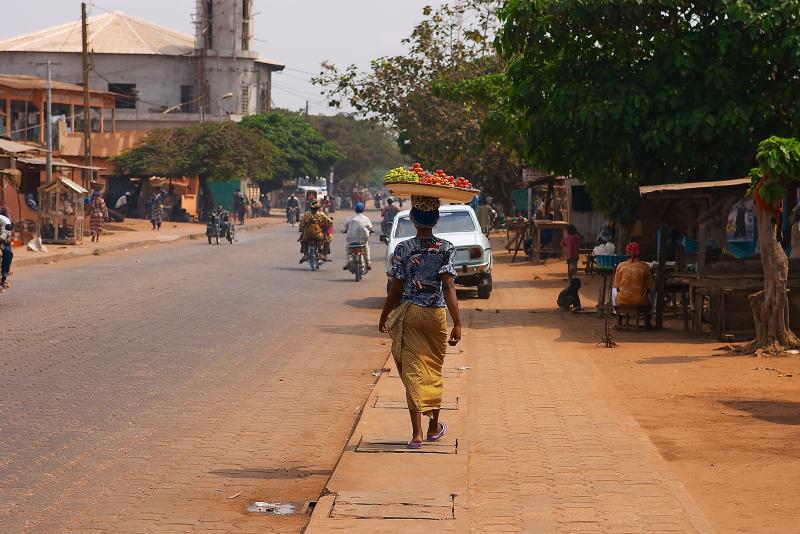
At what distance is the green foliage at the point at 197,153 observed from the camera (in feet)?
191

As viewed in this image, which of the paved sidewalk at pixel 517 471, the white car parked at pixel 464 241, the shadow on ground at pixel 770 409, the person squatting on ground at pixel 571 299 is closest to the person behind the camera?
the paved sidewalk at pixel 517 471

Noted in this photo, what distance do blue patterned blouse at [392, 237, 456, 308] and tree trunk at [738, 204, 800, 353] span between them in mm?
7143

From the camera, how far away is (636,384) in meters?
12.0

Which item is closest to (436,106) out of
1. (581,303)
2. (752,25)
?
(581,303)

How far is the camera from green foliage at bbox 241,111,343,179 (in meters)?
85.2

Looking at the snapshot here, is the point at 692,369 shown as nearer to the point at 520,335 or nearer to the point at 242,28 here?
the point at 520,335

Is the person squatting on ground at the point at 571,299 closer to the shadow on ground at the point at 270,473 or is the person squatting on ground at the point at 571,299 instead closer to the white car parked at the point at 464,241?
the white car parked at the point at 464,241

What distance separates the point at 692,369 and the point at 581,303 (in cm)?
823

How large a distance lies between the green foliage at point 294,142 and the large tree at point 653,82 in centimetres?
6375

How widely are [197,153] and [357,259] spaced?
34378 millimetres

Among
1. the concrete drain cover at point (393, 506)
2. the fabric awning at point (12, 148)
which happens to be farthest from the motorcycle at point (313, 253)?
the concrete drain cover at point (393, 506)

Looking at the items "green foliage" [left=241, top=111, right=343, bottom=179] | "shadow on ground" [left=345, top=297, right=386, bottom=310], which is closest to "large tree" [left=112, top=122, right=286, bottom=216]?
"green foliage" [left=241, top=111, right=343, bottom=179]

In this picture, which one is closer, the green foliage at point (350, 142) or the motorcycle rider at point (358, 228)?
the motorcycle rider at point (358, 228)

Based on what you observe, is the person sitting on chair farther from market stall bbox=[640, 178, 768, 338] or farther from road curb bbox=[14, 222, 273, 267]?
road curb bbox=[14, 222, 273, 267]
